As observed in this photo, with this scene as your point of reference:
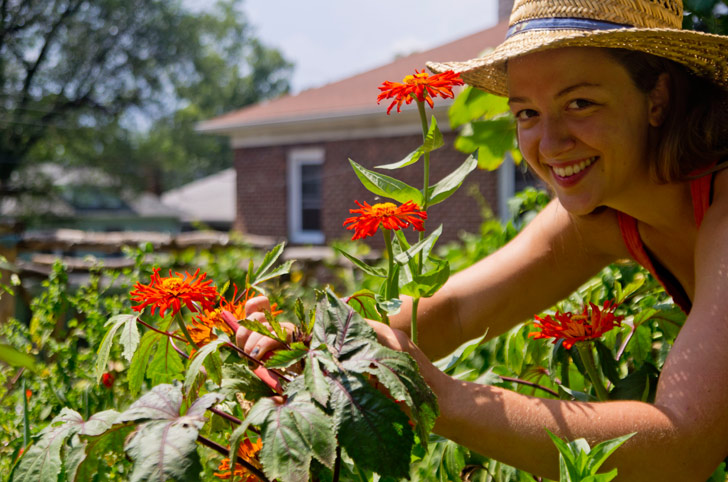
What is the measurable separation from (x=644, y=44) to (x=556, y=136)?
0.71 ft

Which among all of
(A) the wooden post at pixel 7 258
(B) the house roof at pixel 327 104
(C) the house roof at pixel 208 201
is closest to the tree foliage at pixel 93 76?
(C) the house roof at pixel 208 201

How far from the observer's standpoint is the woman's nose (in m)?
1.23

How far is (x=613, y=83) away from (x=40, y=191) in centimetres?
2066

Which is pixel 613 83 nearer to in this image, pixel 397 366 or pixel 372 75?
pixel 397 366

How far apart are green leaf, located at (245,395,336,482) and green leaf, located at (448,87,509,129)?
137 cm

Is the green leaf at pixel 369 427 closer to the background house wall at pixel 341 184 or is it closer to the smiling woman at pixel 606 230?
the smiling woman at pixel 606 230

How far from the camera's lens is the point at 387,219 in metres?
0.89

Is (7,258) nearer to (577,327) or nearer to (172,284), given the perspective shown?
(172,284)

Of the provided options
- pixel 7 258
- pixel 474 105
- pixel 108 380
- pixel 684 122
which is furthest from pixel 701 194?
pixel 7 258

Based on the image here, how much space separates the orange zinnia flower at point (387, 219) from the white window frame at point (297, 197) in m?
12.6

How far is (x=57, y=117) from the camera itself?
21125mm

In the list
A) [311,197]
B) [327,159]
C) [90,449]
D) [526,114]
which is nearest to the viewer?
[90,449]

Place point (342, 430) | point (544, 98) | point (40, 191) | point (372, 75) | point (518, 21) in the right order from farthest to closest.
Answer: point (40, 191)
point (372, 75)
point (518, 21)
point (544, 98)
point (342, 430)

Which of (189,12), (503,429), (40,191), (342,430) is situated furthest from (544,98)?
(189,12)
